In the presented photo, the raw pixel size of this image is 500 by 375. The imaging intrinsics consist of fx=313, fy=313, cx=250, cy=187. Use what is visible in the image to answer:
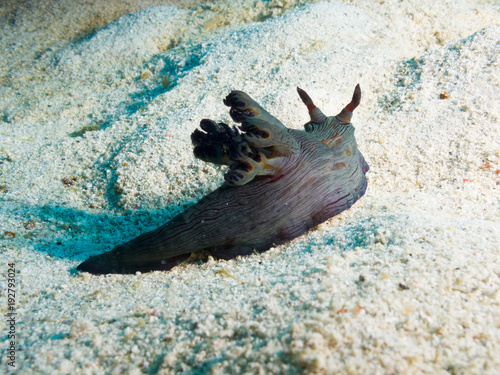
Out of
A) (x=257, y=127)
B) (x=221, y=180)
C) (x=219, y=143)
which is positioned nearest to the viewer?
(x=257, y=127)

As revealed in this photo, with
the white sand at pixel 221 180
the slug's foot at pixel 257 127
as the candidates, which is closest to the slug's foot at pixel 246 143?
the slug's foot at pixel 257 127

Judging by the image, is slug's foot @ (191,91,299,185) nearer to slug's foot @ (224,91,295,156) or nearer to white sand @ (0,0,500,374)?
slug's foot @ (224,91,295,156)

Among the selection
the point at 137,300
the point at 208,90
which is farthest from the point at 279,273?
the point at 208,90

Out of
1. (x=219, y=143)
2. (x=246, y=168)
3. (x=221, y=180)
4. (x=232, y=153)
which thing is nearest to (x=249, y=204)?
(x=246, y=168)

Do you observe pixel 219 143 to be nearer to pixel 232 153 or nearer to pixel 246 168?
pixel 232 153

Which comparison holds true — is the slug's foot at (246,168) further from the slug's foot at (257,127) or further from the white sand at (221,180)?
the white sand at (221,180)

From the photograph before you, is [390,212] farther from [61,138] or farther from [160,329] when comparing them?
[61,138]

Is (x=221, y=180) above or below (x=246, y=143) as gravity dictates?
below
